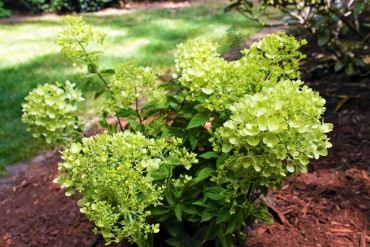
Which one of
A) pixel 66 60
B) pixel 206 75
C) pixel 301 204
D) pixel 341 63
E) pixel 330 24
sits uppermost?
pixel 206 75

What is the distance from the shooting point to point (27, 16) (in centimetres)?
1097

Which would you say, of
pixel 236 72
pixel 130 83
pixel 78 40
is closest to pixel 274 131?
pixel 236 72

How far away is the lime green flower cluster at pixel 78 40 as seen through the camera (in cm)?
218

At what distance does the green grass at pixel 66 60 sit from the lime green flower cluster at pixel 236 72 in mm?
1578

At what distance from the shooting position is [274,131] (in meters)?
1.50

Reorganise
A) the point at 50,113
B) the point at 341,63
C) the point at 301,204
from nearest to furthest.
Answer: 1. the point at 50,113
2. the point at 301,204
3. the point at 341,63

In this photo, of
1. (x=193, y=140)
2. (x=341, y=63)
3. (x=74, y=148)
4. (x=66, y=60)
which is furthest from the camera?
(x=66, y=60)

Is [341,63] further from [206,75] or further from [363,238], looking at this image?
[206,75]

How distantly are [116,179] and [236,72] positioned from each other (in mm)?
755

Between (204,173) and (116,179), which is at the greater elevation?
(116,179)

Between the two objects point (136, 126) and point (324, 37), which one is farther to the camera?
point (324, 37)

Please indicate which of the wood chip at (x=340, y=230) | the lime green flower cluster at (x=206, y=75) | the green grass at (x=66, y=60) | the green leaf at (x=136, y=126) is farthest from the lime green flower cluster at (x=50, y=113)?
the wood chip at (x=340, y=230)

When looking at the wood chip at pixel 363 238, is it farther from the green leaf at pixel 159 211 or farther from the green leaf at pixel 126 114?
the green leaf at pixel 126 114

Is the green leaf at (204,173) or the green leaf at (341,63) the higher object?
the green leaf at (204,173)
